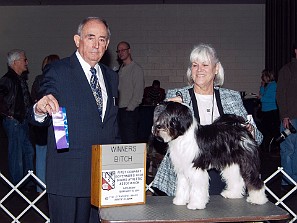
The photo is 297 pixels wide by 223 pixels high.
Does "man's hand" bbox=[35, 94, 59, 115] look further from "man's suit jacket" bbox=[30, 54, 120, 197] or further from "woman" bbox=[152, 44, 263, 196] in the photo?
"woman" bbox=[152, 44, 263, 196]

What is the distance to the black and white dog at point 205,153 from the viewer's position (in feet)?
8.48

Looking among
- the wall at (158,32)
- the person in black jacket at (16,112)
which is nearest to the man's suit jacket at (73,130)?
the person in black jacket at (16,112)

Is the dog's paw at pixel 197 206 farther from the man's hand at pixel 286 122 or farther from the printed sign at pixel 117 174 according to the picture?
the man's hand at pixel 286 122

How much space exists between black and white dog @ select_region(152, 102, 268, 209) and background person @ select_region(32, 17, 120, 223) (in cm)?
32

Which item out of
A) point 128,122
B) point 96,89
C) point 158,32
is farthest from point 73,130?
point 158,32

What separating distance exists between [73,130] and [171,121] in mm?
476

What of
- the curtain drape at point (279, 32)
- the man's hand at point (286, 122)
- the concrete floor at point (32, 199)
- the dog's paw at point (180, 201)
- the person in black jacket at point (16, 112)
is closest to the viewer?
the dog's paw at point (180, 201)

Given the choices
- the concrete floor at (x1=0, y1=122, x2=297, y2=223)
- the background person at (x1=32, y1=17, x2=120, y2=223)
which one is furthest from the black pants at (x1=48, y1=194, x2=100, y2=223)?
the concrete floor at (x1=0, y1=122, x2=297, y2=223)

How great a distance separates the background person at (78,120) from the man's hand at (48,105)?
0.37 ft

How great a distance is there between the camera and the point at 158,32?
552 inches

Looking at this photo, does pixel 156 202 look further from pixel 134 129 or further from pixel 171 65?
pixel 171 65

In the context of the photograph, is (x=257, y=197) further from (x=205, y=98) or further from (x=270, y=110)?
(x=270, y=110)

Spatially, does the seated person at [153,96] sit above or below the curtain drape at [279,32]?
below
